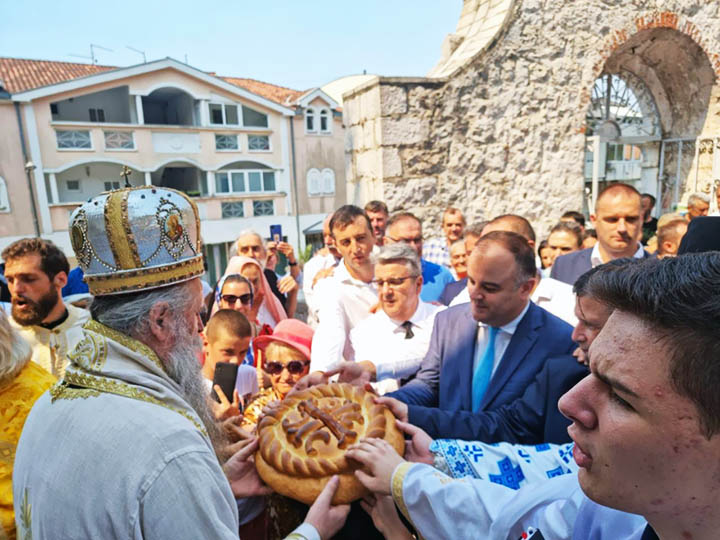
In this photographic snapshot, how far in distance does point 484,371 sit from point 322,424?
37.5 inches

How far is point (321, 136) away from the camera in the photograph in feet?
80.8

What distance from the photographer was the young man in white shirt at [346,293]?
2820mm

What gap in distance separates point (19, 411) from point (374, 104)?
15.0 ft

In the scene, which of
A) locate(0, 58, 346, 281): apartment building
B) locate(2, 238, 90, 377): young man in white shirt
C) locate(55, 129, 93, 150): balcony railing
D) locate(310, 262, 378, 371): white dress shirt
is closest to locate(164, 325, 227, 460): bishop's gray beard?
locate(310, 262, 378, 371): white dress shirt

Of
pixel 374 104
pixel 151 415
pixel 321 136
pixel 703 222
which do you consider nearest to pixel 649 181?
pixel 374 104

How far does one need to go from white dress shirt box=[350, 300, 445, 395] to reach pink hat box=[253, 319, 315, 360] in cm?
30

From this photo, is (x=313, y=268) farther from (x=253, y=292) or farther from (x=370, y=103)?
(x=370, y=103)

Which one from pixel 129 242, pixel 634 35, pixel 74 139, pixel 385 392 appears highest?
pixel 74 139

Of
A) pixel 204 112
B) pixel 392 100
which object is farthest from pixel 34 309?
pixel 204 112

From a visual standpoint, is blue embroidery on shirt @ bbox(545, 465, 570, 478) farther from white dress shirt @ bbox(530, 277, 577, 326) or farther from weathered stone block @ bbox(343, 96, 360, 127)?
weathered stone block @ bbox(343, 96, 360, 127)

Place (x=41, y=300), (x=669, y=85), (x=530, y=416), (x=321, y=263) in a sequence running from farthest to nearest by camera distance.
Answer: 1. (x=669, y=85)
2. (x=321, y=263)
3. (x=41, y=300)
4. (x=530, y=416)

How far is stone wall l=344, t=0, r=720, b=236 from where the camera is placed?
5.43m

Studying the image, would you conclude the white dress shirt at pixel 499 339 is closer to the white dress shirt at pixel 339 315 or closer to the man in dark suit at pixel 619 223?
the white dress shirt at pixel 339 315

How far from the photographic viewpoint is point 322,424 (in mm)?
1576
